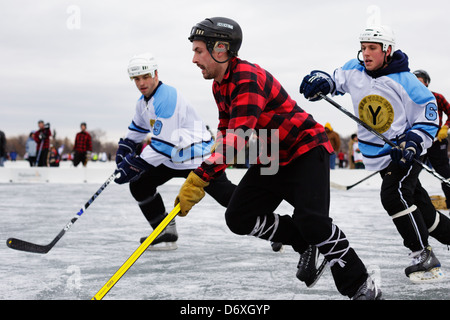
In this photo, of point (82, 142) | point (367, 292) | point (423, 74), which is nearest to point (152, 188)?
point (367, 292)

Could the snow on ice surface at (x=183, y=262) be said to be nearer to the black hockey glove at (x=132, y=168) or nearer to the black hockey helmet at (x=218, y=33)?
the black hockey glove at (x=132, y=168)

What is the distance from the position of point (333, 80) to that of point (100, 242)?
2329 mm

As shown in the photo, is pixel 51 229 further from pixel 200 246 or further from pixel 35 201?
pixel 35 201

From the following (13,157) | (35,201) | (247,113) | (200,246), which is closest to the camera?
(247,113)

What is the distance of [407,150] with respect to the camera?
2.93m

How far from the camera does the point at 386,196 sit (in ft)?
10.2

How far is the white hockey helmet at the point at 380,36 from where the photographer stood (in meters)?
3.14

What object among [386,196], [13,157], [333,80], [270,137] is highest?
[333,80]

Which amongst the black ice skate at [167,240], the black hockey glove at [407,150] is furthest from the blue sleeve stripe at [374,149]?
the black ice skate at [167,240]

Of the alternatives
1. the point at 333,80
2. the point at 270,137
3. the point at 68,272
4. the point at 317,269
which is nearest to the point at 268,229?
the point at 317,269

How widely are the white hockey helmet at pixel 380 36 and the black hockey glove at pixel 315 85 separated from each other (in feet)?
1.07

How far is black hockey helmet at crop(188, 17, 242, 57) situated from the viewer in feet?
7.94

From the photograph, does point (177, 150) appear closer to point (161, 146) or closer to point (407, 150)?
point (161, 146)

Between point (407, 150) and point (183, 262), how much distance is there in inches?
63.4
